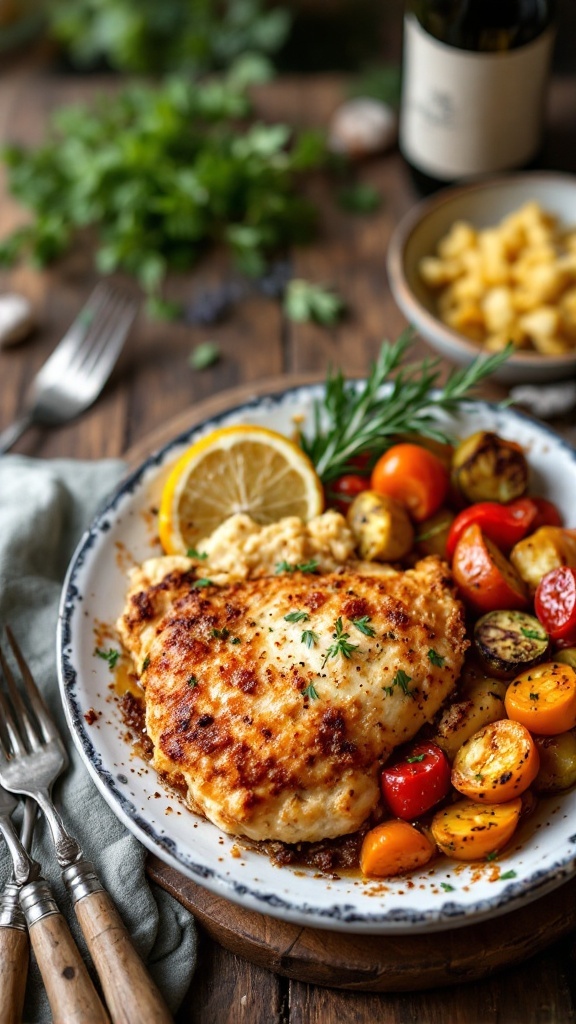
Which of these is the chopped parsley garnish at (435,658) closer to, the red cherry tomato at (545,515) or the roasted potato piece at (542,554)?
the roasted potato piece at (542,554)

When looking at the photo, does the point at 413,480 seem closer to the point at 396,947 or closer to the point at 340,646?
the point at 340,646

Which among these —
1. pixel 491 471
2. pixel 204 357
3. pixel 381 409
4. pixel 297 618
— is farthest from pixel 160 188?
pixel 297 618

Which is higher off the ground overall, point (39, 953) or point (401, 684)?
point (401, 684)

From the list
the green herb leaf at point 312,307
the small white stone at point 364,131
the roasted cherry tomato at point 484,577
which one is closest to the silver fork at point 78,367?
the green herb leaf at point 312,307

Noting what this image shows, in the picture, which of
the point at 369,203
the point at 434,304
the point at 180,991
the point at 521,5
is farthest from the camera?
the point at 369,203

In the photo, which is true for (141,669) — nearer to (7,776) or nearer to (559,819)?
(7,776)

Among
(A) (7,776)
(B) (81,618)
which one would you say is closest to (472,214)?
(B) (81,618)

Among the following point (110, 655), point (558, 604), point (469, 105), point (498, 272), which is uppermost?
point (469, 105)
